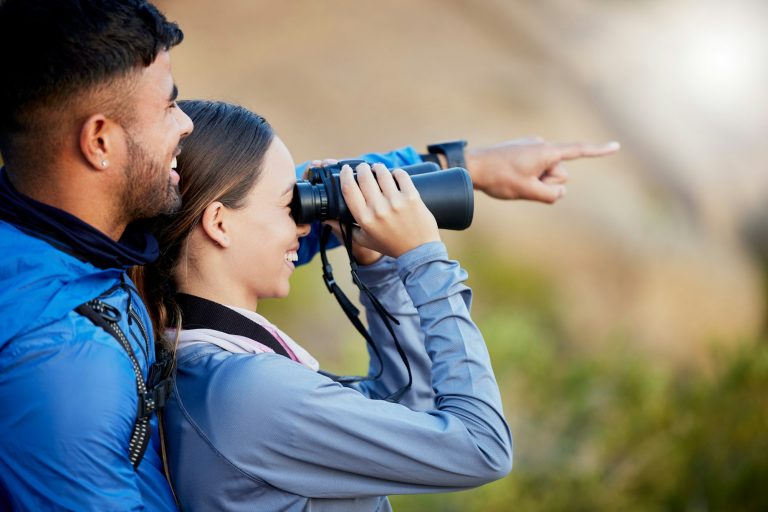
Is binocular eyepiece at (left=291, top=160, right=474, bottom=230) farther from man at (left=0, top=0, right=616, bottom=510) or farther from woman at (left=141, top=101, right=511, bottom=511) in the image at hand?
man at (left=0, top=0, right=616, bottom=510)

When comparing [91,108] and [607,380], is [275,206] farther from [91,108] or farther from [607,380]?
[607,380]

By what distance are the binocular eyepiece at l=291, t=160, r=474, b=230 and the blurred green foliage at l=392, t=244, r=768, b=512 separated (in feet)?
8.09

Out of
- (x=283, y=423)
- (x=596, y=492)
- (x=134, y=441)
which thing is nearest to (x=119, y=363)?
(x=134, y=441)

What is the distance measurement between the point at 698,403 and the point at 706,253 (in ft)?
3.16

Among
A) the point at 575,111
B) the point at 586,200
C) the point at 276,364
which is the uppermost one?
the point at 575,111

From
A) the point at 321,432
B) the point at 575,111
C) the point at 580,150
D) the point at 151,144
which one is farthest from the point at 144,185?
the point at 575,111

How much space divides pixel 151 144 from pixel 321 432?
18.4 inches

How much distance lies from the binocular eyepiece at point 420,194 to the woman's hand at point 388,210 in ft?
0.15

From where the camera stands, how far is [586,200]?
16.4 ft

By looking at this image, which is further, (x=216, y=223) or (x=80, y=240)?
(x=216, y=223)

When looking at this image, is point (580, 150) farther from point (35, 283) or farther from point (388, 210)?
point (35, 283)

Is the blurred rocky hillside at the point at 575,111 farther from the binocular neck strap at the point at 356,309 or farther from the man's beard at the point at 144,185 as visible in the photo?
the man's beard at the point at 144,185

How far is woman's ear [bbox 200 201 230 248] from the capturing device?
145 centimetres

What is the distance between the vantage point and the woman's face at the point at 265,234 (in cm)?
147
